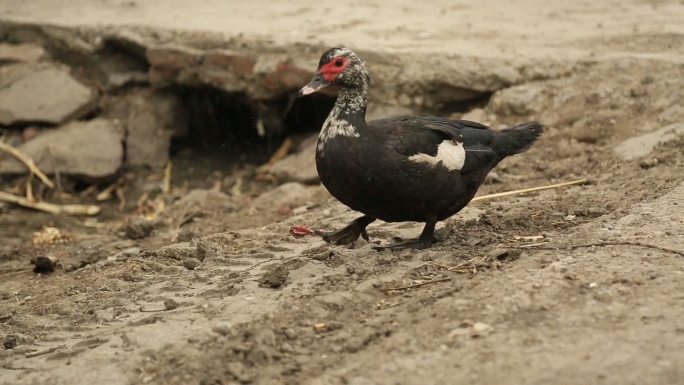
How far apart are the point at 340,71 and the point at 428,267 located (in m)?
1.16

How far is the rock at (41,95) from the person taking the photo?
28.3ft

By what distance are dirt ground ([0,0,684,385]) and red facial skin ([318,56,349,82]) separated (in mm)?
926

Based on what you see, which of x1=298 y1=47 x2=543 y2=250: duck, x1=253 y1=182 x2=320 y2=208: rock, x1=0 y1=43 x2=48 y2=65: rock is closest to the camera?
x1=298 y1=47 x2=543 y2=250: duck

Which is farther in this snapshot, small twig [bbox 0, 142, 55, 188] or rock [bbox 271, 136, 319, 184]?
small twig [bbox 0, 142, 55, 188]

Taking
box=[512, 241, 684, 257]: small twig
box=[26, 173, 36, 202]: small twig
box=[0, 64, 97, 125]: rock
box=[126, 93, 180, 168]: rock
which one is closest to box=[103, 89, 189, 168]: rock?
box=[126, 93, 180, 168]: rock

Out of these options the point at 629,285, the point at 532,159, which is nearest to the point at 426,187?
the point at 629,285

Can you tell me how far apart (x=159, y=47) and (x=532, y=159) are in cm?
341

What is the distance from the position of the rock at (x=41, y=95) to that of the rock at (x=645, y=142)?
15.5 ft

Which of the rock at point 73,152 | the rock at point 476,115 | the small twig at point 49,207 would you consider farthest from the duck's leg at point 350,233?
the rock at point 73,152

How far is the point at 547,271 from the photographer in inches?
168

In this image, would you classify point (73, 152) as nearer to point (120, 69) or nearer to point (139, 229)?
point (120, 69)

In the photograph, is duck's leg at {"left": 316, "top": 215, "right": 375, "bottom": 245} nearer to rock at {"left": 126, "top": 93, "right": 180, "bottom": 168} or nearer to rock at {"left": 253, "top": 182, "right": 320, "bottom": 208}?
rock at {"left": 253, "top": 182, "right": 320, "bottom": 208}

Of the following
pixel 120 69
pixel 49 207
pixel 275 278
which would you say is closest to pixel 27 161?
pixel 49 207

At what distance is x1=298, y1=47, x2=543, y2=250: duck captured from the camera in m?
4.82
